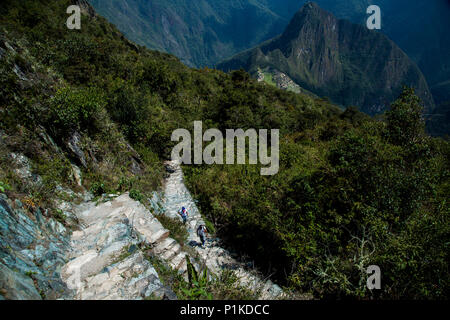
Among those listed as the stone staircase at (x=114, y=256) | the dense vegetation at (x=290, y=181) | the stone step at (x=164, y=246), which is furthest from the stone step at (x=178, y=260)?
the dense vegetation at (x=290, y=181)

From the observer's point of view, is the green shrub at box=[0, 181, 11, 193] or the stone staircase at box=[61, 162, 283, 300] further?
the green shrub at box=[0, 181, 11, 193]

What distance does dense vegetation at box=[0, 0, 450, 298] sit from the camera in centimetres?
718

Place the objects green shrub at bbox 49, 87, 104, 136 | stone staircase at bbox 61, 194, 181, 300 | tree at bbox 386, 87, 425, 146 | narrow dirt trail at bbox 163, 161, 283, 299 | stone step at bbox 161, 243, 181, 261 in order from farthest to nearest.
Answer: tree at bbox 386, 87, 425, 146, green shrub at bbox 49, 87, 104, 136, narrow dirt trail at bbox 163, 161, 283, 299, stone step at bbox 161, 243, 181, 261, stone staircase at bbox 61, 194, 181, 300

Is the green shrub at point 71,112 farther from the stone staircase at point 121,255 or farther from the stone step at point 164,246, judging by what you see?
the stone step at point 164,246

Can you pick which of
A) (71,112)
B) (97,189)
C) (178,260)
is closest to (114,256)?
(178,260)

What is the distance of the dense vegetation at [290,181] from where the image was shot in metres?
7.18

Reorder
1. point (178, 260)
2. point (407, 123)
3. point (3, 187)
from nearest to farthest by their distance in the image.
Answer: point (3, 187), point (178, 260), point (407, 123)

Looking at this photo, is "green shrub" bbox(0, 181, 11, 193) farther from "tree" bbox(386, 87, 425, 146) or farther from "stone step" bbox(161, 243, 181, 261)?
"tree" bbox(386, 87, 425, 146)

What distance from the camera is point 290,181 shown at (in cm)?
1247

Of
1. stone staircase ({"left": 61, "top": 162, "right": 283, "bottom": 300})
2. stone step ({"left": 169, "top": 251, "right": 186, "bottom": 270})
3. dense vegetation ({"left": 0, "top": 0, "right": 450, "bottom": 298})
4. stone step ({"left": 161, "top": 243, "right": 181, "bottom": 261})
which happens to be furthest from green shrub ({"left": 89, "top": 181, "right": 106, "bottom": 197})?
stone step ({"left": 169, "top": 251, "right": 186, "bottom": 270})

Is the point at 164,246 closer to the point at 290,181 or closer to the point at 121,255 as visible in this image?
the point at 121,255

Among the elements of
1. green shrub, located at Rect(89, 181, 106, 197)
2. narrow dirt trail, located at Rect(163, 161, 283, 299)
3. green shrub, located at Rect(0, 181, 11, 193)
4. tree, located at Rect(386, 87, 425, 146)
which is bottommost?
narrow dirt trail, located at Rect(163, 161, 283, 299)
